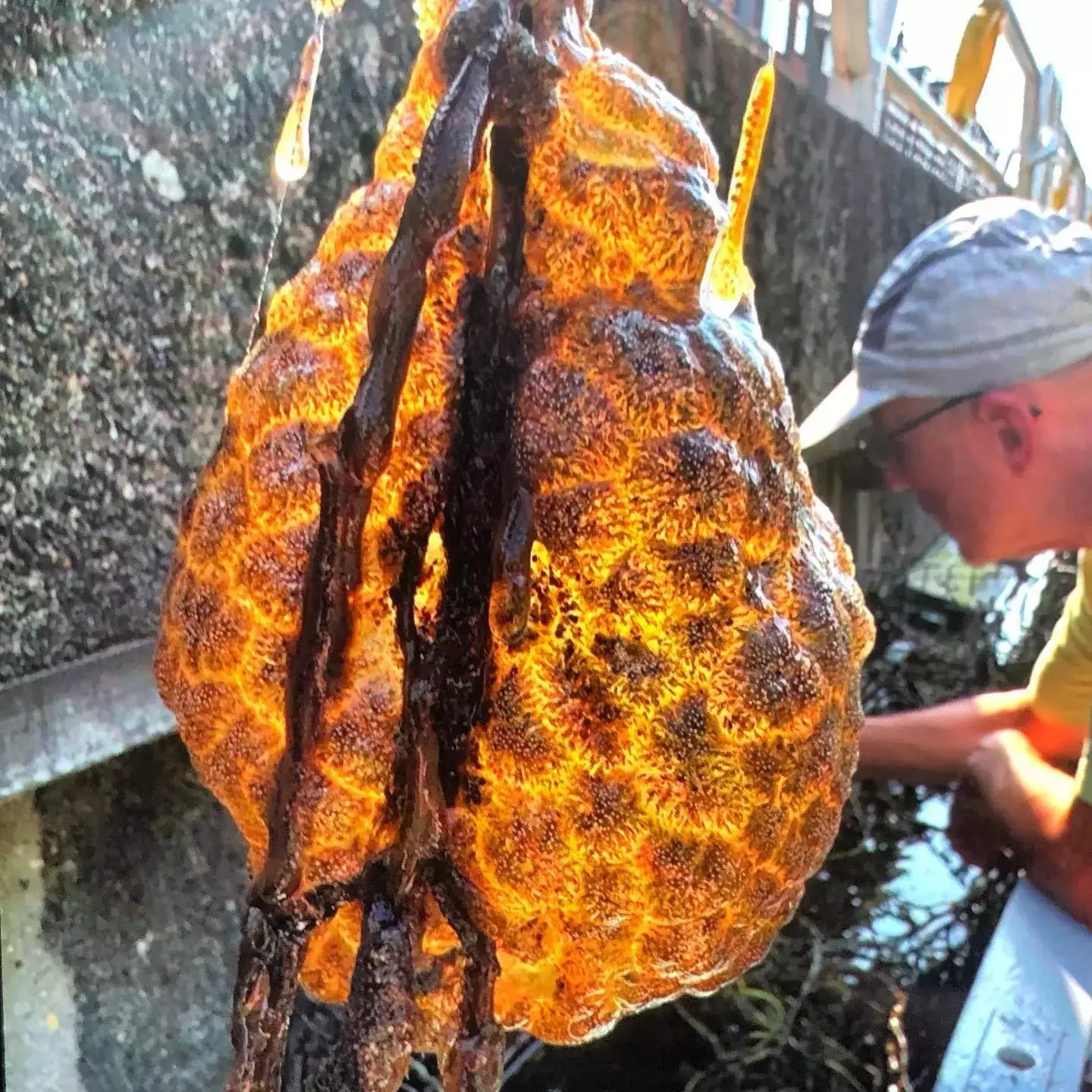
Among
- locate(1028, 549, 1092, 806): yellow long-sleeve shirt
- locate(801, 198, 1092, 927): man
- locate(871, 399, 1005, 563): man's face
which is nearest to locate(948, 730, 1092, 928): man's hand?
locate(801, 198, 1092, 927): man

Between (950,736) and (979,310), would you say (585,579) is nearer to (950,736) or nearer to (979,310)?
(979,310)

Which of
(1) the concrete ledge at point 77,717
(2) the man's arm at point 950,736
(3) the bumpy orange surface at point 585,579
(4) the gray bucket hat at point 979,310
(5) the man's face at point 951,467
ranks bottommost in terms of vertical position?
(2) the man's arm at point 950,736

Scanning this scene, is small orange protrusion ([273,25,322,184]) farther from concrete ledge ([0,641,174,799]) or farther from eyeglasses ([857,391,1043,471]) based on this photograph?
eyeglasses ([857,391,1043,471])

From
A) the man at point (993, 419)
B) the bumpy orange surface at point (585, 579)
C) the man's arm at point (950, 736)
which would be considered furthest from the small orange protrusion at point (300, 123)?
the man's arm at point (950, 736)

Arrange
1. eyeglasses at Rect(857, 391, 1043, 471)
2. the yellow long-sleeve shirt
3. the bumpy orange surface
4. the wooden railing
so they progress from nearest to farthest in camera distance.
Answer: the bumpy orange surface → eyeglasses at Rect(857, 391, 1043, 471) → the yellow long-sleeve shirt → the wooden railing

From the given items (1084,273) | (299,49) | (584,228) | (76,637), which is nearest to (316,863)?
(584,228)

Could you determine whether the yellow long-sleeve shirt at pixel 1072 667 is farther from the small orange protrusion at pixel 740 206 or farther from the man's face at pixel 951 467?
the small orange protrusion at pixel 740 206

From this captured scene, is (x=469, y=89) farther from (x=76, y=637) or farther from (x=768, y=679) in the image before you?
Answer: (x=76, y=637)

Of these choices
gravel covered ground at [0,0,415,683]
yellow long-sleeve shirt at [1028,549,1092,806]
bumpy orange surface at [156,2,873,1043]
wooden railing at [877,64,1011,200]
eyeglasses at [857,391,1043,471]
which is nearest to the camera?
bumpy orange surface at [156,2,873,1043]
